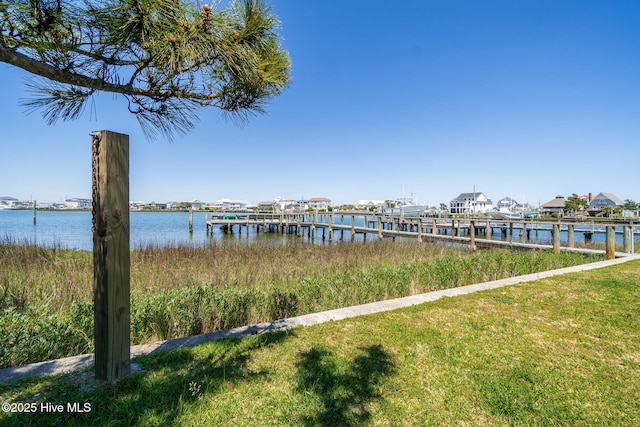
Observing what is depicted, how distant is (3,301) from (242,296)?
3.76 metres

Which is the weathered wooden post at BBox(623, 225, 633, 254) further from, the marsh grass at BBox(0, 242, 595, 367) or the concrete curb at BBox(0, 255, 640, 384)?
the concrete curb at BBox(0, 255, 640, 384)

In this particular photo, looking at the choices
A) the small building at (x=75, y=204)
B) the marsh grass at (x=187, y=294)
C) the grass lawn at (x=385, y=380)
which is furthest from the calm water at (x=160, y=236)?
the small building at (x=75, y=204)

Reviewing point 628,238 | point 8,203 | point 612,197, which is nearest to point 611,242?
point 628,238

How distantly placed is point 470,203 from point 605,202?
89.8 ft

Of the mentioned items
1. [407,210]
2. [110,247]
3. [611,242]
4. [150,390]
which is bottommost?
[150,390]

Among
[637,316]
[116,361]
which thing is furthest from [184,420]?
[637,316]

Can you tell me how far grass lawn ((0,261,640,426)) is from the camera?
2.14 meters

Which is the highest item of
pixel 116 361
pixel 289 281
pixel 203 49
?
pixel 203 49

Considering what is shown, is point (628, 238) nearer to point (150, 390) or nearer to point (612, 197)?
point (150, 390)

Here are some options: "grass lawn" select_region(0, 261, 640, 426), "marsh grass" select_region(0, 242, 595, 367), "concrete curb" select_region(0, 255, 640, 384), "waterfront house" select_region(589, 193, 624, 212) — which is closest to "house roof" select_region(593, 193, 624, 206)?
"waterfront house" select_region(589, 193, 624, 212)

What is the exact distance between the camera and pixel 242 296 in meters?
4.90

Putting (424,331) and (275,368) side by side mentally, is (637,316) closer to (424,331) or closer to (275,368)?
(424,331)

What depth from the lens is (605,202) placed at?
69500 millimetres

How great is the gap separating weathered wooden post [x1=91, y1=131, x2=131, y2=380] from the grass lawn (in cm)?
24
